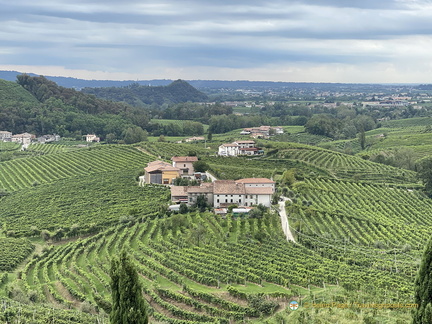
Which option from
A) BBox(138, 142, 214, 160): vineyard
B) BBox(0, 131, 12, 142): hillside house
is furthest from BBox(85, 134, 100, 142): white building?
BBox(138, 142, 214, 160): vineyard

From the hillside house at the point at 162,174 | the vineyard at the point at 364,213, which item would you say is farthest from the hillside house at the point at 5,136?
the vineyard at the point at 364,213

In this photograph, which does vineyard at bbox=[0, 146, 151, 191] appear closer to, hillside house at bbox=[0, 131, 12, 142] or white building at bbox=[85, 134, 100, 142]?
white building at bbox=[85, 134, 100, 142]

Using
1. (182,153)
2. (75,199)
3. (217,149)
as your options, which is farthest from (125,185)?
(217,149)

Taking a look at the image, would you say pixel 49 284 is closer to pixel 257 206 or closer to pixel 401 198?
pixel 257 206

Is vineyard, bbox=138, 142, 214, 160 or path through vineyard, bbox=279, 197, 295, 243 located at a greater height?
path through vineyard, bbox=279, 197, 295, 243

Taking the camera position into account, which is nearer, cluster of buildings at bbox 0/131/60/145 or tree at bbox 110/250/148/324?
tree at bbox 110/250/148/324

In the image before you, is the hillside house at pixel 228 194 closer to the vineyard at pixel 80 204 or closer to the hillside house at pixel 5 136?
the vineyard at pixel 80 204
